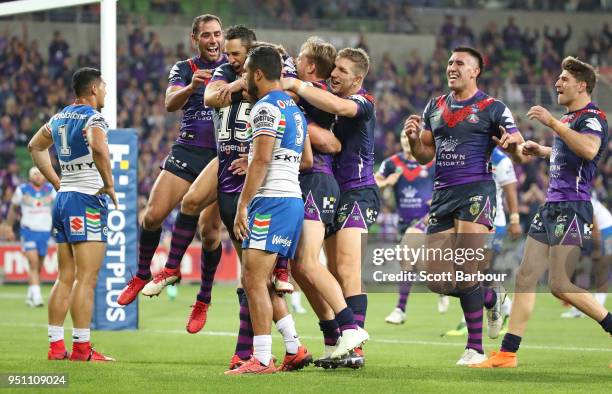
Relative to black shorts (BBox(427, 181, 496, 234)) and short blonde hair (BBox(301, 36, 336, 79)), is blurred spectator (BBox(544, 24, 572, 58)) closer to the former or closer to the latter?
black shorts (BBox(427, 181, 496, 234))

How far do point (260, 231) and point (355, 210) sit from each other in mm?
1434

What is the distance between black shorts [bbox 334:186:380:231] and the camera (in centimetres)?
938

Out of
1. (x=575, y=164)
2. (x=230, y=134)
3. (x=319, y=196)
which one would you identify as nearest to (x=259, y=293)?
(x=319, y=196)

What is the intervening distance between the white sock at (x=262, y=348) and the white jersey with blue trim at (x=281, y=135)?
1.12 m

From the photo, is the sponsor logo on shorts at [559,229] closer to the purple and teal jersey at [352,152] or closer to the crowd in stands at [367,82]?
the purple and teal jersey at [352,152]

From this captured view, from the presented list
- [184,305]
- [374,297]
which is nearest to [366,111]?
[184,305]

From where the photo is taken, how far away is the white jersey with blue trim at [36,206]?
19.1 meters

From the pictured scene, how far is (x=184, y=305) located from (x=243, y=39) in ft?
33.5

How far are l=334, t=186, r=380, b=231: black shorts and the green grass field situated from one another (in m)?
1.26

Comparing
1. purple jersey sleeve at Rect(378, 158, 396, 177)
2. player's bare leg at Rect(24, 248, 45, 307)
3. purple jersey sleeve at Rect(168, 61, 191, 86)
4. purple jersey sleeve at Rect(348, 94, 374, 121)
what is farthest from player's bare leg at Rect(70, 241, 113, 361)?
player's bare leg at Rect(24, 248, 45, 307)

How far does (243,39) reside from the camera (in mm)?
8969

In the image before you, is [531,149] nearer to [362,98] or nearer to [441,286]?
[362,98]

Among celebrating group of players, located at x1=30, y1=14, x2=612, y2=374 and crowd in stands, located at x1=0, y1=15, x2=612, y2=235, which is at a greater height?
crowd in stands, located at x1=0, y1=15, x2=612, y2=235

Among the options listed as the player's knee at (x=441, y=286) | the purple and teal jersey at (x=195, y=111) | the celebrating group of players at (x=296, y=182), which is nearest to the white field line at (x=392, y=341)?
the player's knee at (x=441, y=286)
